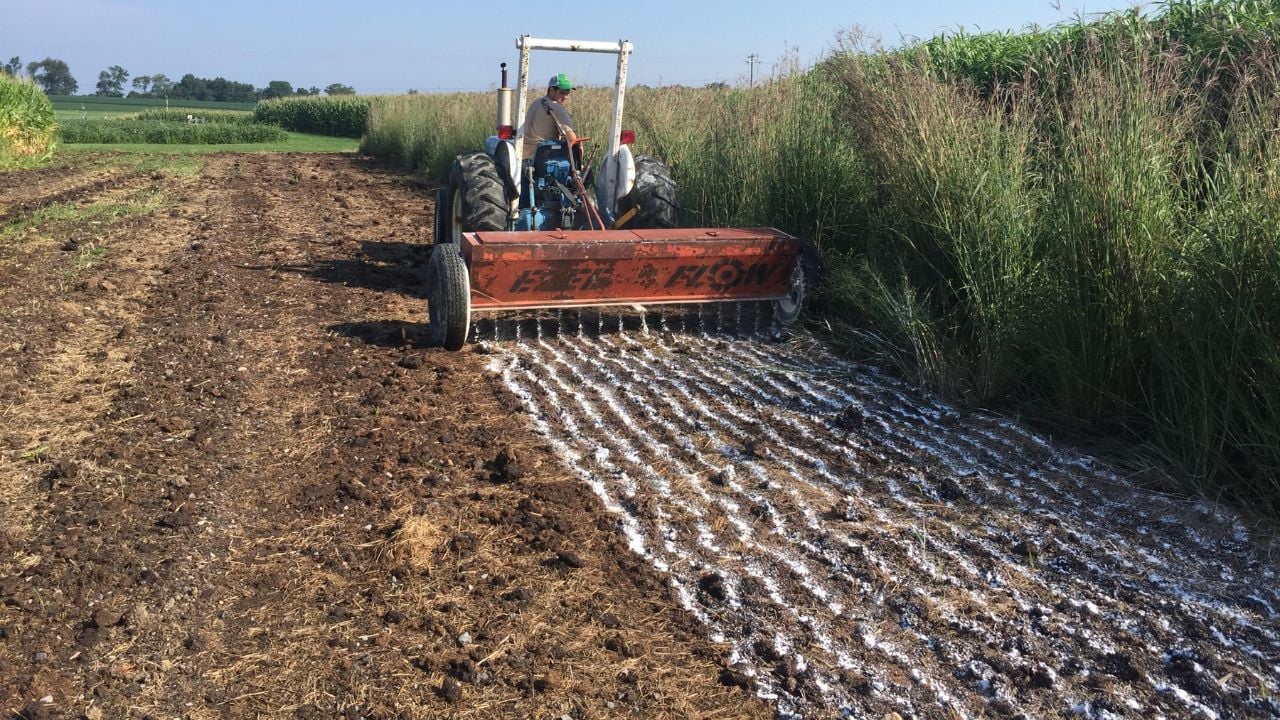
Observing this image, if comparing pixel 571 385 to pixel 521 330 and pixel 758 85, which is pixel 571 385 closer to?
pixel 521 330

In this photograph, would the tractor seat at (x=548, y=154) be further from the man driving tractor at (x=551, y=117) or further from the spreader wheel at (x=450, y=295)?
the spreader wheel at (x=450, y=295)

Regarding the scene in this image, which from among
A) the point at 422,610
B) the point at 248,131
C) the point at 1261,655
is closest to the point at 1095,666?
the point at 1261,655

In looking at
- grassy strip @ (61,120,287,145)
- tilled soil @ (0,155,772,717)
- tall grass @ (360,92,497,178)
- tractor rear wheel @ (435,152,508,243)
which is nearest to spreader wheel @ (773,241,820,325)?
tilled soil @ (0,155,772,717)

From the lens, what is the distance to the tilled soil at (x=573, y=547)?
9.36ft

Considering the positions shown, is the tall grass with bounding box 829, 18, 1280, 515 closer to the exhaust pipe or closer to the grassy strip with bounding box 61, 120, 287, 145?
the exhaust pipe

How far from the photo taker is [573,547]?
367 centimetres

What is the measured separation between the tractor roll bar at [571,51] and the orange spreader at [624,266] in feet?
5.06

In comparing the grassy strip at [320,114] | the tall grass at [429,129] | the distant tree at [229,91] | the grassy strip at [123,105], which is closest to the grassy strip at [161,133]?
the grassy strip at [320,114]

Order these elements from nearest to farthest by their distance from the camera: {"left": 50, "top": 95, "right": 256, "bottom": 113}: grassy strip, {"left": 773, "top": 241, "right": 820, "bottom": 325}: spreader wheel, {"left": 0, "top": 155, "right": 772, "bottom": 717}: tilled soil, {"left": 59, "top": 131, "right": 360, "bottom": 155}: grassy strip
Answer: {"left": 0, "top": 155, "right": 772, "bottom": 717}: tilled soil < {"left": 773, "top": 241, "right": 820, "bottom": 325}: spreader wheel < {"left": 59, "top": 131, "right": 360, "bottom": 155}: grassy strip < {"left": 50, "top": 95, "right": 256, "bottom": 113}: grassy strip

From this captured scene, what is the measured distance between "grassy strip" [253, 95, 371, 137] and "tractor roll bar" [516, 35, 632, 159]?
32447 millimetres

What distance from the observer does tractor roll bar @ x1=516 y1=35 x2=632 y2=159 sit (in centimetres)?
708

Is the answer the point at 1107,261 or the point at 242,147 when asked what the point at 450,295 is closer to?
the point at 1107,261

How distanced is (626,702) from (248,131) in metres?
36.0

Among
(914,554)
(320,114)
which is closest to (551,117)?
(914,554)
